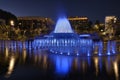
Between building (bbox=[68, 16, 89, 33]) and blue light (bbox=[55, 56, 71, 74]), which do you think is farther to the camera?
building (bbox=[68, 16, 89, 33])

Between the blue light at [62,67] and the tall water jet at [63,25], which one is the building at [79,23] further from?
the blue light at [62,67]

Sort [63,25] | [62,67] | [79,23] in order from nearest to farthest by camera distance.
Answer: [62,67], [63,25], [79,23]

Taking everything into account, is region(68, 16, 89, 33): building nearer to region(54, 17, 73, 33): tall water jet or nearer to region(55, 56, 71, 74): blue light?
region(54, 17, 73, 33): tall water jet

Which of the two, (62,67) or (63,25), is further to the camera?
(63,25)

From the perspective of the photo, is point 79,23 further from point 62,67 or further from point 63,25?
point 62,67

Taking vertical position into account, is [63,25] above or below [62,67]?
above

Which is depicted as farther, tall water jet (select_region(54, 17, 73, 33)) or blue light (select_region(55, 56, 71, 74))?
tall water jet (select_region(54, 17, 73, 33))

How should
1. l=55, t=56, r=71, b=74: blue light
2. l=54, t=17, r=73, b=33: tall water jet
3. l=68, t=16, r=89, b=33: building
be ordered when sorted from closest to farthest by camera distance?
l=55, t=56, r=71, b=74: blue light
l=54, t=17, r=73, b=33: tall water jet
l=68, t=16, r=89, b=33: building

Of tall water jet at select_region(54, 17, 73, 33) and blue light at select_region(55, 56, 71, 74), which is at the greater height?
tall water jet at select_region(54, 17, 73, 33)

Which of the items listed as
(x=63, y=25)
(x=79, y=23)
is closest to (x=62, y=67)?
(x=63, y=25)

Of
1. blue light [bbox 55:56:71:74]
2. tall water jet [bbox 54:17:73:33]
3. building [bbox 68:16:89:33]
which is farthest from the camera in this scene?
building [bbox 68:16:89:33]

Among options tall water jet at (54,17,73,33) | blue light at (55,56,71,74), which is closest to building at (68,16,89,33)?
tall water jet at (54,17,73,33)

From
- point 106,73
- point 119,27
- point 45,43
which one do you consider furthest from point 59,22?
point 106,73

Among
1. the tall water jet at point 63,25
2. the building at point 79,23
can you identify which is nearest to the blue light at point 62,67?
the tall water jet at point 63,25
